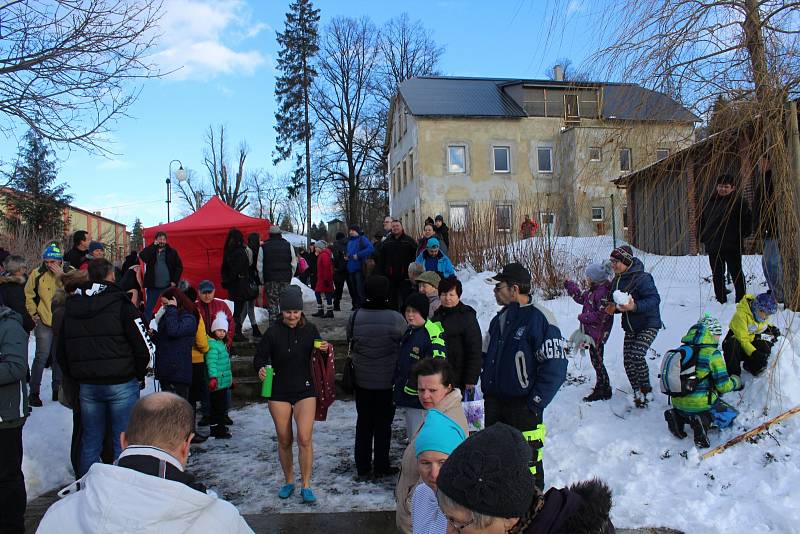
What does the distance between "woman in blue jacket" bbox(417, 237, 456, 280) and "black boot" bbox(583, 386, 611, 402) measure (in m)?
3.19

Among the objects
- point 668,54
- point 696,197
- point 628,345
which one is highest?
point 668,54

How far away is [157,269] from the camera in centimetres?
958

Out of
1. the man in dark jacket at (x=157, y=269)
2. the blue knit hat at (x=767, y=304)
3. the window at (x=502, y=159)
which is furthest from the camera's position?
the window at (x=502, y=159)

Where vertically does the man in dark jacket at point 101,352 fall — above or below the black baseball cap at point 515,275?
below

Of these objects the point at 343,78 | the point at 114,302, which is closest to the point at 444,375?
the point at 114,302

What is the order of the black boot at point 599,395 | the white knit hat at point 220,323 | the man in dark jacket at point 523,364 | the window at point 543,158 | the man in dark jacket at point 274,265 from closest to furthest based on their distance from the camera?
the man in dark jacket at point 523,364 → the black boot at point 599,395 → the white knit hat at point 220,323 → the man in dark jacket at point 274,265 → the window at point 543,158

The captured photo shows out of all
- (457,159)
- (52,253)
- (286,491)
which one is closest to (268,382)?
(286,491)

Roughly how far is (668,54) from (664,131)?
1.83ft

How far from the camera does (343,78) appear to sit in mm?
40531

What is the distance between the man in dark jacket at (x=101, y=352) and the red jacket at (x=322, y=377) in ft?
4.39

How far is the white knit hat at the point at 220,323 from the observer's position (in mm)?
6926

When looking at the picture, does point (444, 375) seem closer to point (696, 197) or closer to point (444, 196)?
point (696, 197)

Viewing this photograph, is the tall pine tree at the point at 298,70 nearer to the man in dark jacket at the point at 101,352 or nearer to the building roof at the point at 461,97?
the building roof at the point at 461,97

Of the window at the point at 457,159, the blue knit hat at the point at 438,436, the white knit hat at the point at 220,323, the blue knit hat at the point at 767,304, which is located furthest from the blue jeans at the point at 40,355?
the window at the point at 457,159
